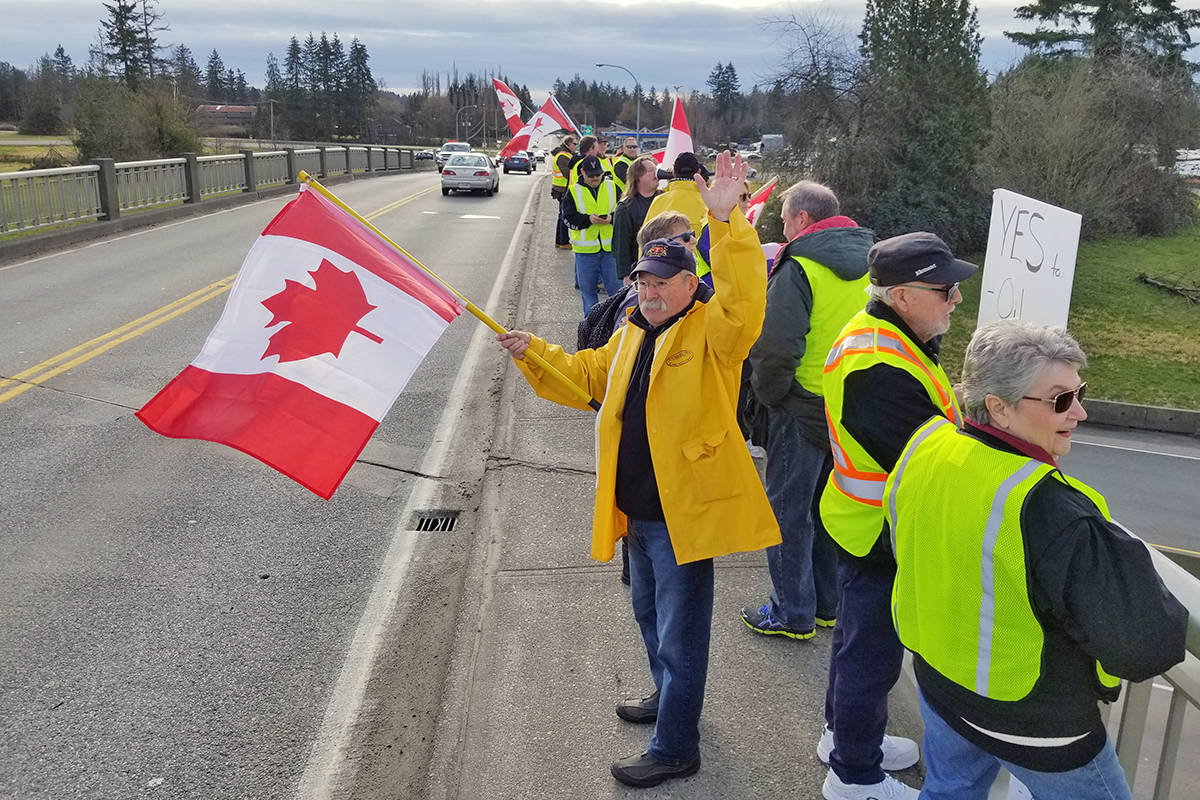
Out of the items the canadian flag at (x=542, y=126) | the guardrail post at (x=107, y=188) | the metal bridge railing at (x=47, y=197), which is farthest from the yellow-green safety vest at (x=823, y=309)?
the guardrail post at (x=107, y=188)

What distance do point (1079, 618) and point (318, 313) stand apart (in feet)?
8.98

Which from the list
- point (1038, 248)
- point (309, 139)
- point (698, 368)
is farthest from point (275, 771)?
point (309, 139)

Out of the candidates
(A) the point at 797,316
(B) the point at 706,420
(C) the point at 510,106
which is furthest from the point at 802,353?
(C) the point at 510,106

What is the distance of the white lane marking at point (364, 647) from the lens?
12.3 ft

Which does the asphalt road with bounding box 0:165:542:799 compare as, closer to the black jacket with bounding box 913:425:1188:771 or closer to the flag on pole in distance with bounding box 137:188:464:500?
the flag on pole in distance with bounding box 137:188:464:500

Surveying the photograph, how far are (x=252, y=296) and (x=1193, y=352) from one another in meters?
14.2

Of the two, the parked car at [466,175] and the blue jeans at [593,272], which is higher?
the parked car at [466,175]

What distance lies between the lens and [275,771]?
148 inches

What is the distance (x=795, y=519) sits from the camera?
170 inches

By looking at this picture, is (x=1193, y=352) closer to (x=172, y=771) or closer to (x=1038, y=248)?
(x=1038, y=248)

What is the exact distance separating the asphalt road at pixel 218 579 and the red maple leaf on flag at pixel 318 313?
5.23 feet

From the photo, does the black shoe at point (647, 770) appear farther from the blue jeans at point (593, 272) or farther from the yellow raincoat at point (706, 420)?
the blue jeans at point (593, 272)

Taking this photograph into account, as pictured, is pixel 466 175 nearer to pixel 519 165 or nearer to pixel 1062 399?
pixel 519 165

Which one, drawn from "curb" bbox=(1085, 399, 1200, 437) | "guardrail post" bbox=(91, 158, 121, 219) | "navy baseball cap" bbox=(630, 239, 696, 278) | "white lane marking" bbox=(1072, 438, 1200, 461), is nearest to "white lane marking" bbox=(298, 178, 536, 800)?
"navy baseball cap" bbox=(630, 239, 696, 278)
